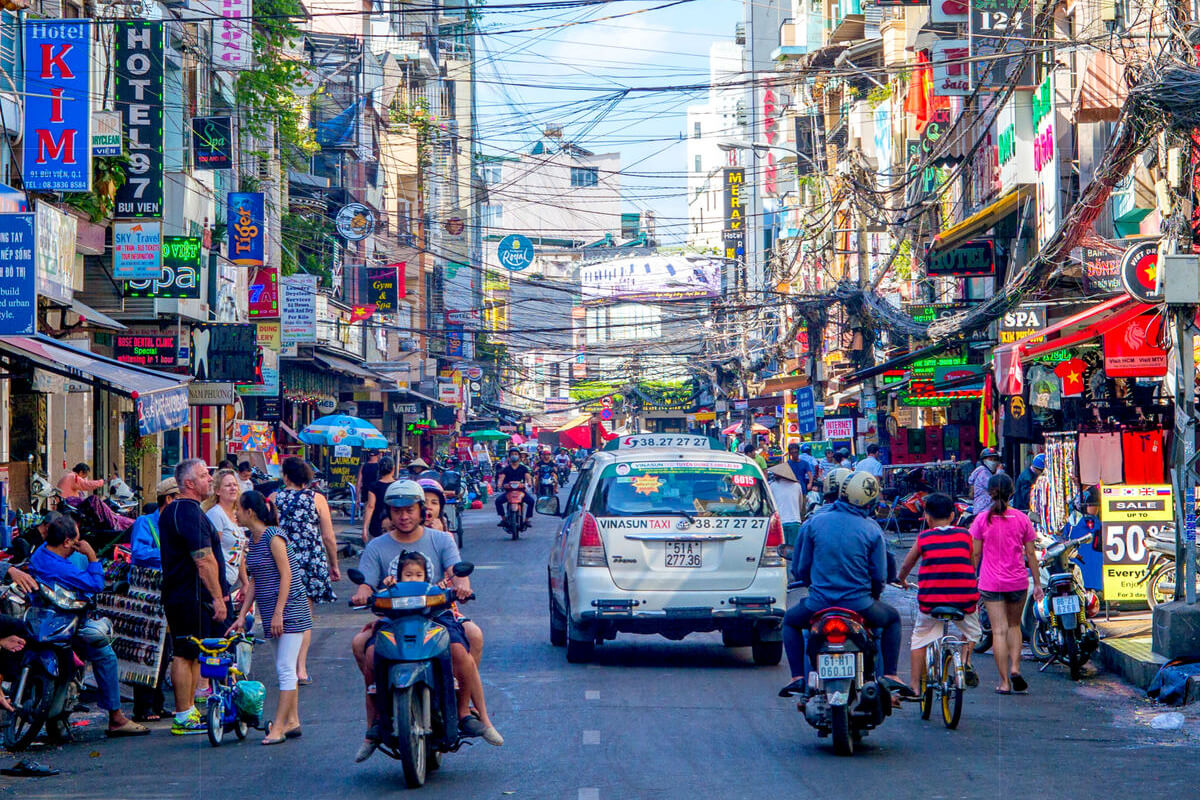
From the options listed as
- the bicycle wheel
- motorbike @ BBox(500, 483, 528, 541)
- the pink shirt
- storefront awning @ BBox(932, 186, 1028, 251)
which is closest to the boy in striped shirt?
the bicycle wheel

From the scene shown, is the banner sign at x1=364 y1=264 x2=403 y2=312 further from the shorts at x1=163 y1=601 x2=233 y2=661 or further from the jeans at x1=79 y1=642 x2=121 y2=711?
the shorts at x1=163 y1=601 x2=233 y2=661

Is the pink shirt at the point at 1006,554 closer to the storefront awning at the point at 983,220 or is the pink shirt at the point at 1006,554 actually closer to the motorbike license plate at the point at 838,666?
the motorbike license plate at the point at 838,666

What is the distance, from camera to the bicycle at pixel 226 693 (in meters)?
9.82

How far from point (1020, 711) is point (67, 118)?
1452 cm

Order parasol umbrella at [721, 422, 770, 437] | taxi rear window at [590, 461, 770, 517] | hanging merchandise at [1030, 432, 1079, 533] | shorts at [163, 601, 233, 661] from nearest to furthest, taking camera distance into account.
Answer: shorts at [163, 601, 233, 661] < taxi rear window at [590, 461, 770, 517] < hanging merchandise at [1030, 432, 1079, 533] < parasol umbrella at [721, 422, 770, 437]

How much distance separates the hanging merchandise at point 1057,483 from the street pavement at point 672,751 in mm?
5813

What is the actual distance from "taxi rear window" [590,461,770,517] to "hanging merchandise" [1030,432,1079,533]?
6.27 m

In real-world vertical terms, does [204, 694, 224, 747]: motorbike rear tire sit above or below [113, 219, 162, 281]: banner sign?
below

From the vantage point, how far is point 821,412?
46.8m

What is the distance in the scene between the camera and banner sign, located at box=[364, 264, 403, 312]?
50.4 m

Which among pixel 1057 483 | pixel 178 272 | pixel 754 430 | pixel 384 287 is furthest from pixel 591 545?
pixel 754 430

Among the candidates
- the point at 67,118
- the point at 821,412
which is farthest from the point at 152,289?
the point at 821,412

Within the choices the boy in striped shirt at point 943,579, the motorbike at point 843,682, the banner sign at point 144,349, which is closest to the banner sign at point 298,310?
the banner sign at point 144,349

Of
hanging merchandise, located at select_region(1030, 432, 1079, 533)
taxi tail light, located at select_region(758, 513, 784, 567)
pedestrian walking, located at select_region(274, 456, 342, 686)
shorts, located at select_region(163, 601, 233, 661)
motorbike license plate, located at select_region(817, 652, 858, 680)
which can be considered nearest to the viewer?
motorbike license plate, located at select_region(817, 652, 858, 680)
